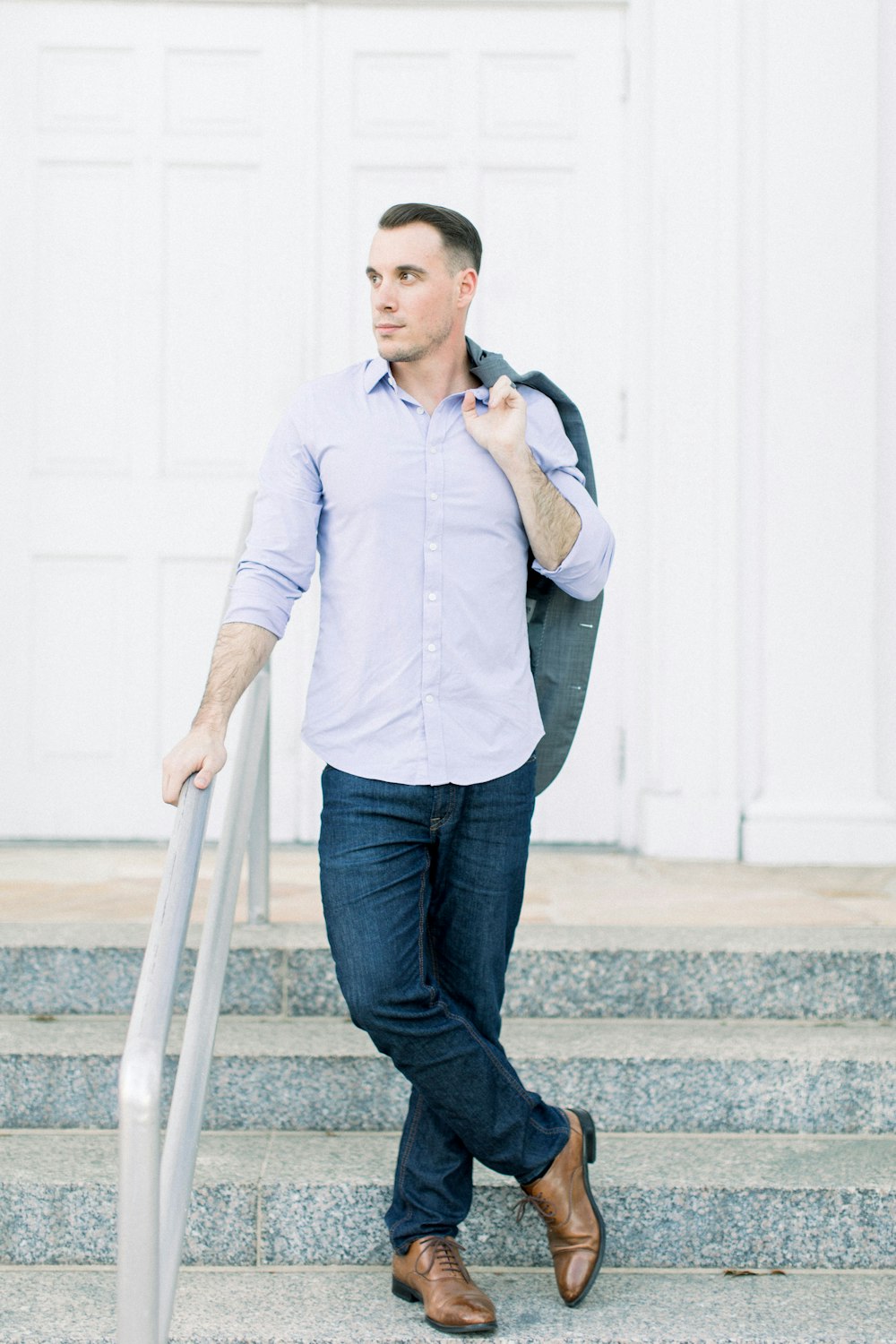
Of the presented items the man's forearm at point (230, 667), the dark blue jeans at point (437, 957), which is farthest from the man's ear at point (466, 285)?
the dark blue jeans at point (437, 957)

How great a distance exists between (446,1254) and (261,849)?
42.4 inches

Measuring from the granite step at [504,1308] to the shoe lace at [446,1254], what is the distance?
0.29ft

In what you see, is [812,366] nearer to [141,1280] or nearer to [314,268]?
[314,268]

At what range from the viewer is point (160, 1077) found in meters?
1.41

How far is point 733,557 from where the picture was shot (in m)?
3.98

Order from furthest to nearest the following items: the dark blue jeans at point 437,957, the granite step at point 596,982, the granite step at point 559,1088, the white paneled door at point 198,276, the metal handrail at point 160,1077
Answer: the white paneled door at point 198,276 < the granite step at point 596,982 < the granite step at point 559,1088 < the dark blue jeans at point 437,957 < the metal handrail at point 160,1077

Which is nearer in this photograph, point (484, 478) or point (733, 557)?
point (484, 478)

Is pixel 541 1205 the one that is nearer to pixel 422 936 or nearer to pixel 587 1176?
pixel 587 1176

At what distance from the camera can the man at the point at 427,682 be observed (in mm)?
1960

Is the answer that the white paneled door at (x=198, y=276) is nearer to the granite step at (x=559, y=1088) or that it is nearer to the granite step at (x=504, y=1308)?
the granite step at (x=559, y=1088)

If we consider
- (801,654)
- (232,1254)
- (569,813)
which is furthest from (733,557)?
(232,1254)

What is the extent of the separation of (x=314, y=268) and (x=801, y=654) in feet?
6.08

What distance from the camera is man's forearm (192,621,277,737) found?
1856mm

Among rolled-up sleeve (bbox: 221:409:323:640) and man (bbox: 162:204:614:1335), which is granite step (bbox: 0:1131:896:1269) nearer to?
man (bbox: 162:204:614:1335)
